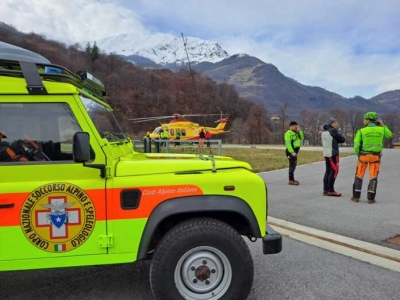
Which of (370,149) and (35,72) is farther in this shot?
(370,149)

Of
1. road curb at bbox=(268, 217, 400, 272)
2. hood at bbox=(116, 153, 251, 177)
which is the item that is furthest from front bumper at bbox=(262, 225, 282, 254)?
road curb at bbox=(268, 217, 400, 272)

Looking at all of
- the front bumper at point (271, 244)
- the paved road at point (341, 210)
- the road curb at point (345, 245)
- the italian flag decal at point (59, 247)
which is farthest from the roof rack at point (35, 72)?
the paved road at point (341, 210)

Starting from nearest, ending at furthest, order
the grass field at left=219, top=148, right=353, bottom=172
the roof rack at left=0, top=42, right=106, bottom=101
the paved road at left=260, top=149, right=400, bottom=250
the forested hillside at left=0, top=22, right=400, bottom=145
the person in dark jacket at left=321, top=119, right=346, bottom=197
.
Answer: the roof rack at left=0, top=42, right=106, bottom=101 < the paved road at left=260, top=149, right=400, bottom=250 < the person in dark jacket at left=321, top=119, right=346, bottom=197 < the grass field at left=219, top=148, right=353, bottom=172 < the forested hillside at left=0, top=22, right=400, bottom=145

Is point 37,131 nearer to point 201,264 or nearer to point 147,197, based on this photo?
point 147,197

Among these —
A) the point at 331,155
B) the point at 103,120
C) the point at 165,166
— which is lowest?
the point at 331,155

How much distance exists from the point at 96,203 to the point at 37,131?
81 centimetres

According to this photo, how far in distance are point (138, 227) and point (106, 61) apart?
9265 centimetres

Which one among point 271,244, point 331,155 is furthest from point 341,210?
point 271,244

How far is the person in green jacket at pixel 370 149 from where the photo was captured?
748 centimetres

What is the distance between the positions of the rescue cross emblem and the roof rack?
2.81 ft

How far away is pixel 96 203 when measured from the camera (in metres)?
2.98

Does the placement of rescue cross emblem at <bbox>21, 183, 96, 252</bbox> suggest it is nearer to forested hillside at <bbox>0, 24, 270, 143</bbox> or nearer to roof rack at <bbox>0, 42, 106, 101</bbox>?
roof rack at <bbox>0, 42, 106, 101</bbox>

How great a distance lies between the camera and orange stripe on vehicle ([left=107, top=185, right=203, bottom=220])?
3008 mm

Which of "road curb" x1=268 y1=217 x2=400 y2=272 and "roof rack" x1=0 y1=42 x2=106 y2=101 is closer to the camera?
"roof rack" x1=0 y1=42 x2=106 y2=101
